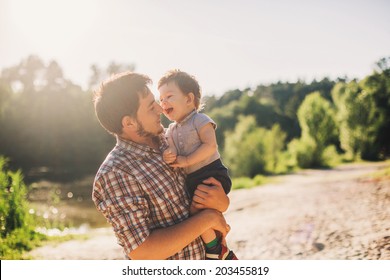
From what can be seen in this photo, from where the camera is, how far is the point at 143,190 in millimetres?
1286

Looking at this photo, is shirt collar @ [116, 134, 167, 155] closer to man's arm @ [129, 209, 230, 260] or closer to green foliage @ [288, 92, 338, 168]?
man's arm @ [129, 209, 230, 260]

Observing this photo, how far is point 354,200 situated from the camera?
5230 millimetres

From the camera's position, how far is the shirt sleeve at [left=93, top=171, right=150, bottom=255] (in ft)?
3.97

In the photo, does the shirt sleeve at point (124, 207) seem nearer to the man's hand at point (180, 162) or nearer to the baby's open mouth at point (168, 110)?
the man's hand at point (180, 162)

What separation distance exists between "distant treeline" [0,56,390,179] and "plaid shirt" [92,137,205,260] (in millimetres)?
3651

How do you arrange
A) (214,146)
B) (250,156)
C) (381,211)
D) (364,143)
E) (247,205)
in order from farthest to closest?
(250,156)
(364,143)
(247,205)
(381,211)
(214,146)

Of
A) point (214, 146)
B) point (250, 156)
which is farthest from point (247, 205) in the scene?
point (250, 156)

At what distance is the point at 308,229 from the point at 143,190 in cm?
361

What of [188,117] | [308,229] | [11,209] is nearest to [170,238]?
[188,117]

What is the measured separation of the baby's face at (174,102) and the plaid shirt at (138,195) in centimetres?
37

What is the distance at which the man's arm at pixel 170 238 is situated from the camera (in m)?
1.23

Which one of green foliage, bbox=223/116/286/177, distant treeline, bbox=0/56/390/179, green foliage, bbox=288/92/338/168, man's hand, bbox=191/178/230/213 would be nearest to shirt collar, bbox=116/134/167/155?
man's hand, bbox=191/178/230/213
